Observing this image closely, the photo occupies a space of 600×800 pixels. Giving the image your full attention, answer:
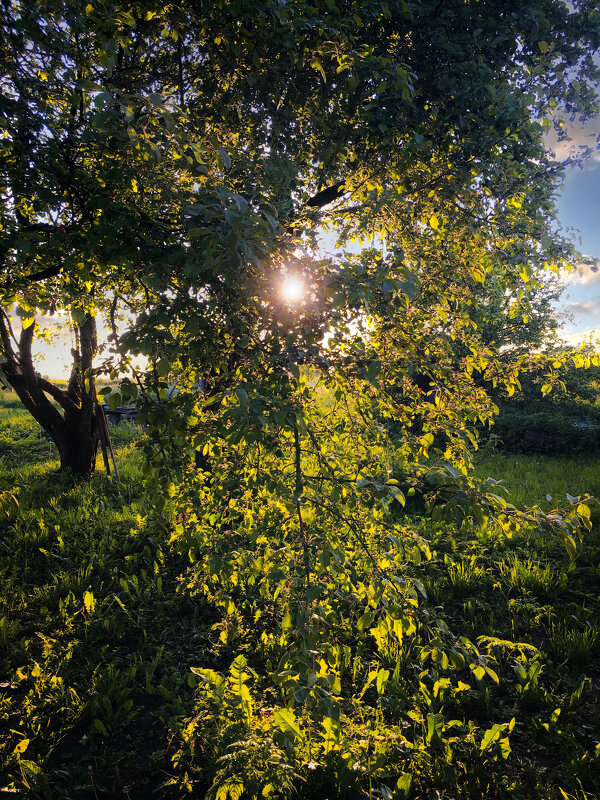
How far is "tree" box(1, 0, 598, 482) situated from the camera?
2.15 meters

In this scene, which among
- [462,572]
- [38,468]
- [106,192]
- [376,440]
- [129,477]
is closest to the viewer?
[106,192]

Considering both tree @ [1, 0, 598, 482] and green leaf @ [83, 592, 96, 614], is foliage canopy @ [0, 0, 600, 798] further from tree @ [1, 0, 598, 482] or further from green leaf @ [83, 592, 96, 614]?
green leaf @ [83, 592, 96, 614]

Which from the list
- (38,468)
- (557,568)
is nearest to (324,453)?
(557,568)

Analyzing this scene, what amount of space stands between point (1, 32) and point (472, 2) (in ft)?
10.8

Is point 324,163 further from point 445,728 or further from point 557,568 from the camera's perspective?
point 557,568

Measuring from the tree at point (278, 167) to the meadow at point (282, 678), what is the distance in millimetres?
1180

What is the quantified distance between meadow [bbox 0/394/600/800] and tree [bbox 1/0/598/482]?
1.18m

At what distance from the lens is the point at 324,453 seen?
2.76 meters

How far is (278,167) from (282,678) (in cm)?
302

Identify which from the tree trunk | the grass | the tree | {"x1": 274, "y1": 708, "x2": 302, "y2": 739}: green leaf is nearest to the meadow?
{"x1": 274, "y1": 708, "x2": 302, "y2": 739}: green leaf

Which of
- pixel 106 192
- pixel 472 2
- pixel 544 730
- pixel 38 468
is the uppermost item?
pixel 472 2

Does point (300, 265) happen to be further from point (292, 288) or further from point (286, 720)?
point (286, 720)

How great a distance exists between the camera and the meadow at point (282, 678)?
266cm

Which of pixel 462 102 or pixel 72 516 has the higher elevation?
pixel 462 102
